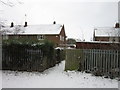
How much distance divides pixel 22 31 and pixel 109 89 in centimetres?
3696

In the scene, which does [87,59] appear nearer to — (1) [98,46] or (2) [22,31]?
(1) [98,46]

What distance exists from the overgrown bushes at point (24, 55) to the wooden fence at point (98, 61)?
6.68 ft

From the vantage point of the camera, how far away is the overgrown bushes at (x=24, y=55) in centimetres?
1445

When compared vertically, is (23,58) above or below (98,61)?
above

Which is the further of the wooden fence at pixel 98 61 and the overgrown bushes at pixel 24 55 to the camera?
the overgrown bushes at pixel 24 55

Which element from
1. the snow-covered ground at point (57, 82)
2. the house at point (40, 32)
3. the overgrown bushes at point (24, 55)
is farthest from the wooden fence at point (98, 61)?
the house at point (40, 32)

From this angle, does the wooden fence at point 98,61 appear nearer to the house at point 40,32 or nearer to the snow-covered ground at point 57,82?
the snow-covered ground at point 57,82

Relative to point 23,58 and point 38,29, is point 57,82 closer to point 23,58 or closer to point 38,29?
point 23,58

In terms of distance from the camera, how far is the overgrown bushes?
1445 cm

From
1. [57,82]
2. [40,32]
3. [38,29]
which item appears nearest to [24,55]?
[57,82]

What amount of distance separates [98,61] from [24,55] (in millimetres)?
5682

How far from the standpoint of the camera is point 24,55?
14656mm

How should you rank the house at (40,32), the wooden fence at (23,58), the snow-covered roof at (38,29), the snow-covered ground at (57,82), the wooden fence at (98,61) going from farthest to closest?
the snow-covered roof at (38,29) → the house at (40,32) → the wooden fence at (23,58) → the wooden fence at (98,61) → the snow-covered ground at (57,82)

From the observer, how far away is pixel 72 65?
14.6 metres
